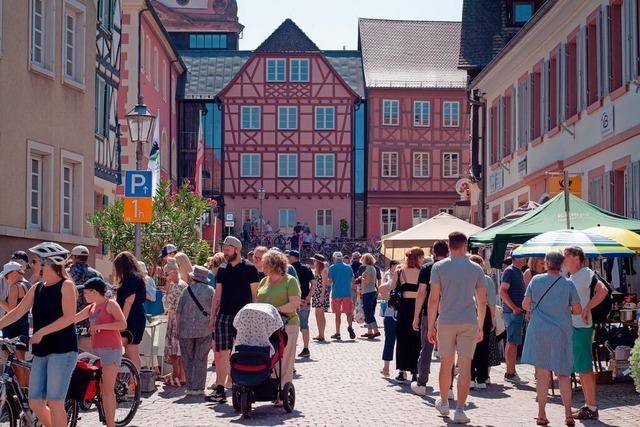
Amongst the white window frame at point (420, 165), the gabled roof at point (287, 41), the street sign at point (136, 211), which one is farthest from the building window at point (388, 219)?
the street sign at point (136, 211)

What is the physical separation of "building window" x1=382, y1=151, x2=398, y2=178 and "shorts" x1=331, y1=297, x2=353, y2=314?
41826mm

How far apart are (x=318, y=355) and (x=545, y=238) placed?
6402 mm

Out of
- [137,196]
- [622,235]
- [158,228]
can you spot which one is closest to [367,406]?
[622,235]

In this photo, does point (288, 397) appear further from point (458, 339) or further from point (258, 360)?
point (458, 339)

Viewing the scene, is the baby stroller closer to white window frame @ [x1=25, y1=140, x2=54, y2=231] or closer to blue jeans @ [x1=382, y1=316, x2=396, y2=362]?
blue jeans @ [x1=382, y1=316, x2=396, y2=362]

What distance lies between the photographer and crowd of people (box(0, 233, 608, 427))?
30.6 ft

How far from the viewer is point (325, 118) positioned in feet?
218

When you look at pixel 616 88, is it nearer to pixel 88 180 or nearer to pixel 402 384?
pixel 402 384

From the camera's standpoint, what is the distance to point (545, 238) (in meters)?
14.7

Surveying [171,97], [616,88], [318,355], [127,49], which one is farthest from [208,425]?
[171,97]

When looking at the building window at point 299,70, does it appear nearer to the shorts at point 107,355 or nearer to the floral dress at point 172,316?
the floral dress at point 172,316

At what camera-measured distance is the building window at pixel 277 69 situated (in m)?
65.8

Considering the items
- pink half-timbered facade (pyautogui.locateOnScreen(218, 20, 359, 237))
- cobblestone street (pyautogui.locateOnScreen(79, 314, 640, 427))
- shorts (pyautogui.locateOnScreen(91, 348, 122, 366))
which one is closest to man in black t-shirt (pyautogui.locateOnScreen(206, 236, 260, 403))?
cobblestone street (pyautogui.locateOnScreen(79, 314, 640, 427))

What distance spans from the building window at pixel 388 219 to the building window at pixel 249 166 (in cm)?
703
